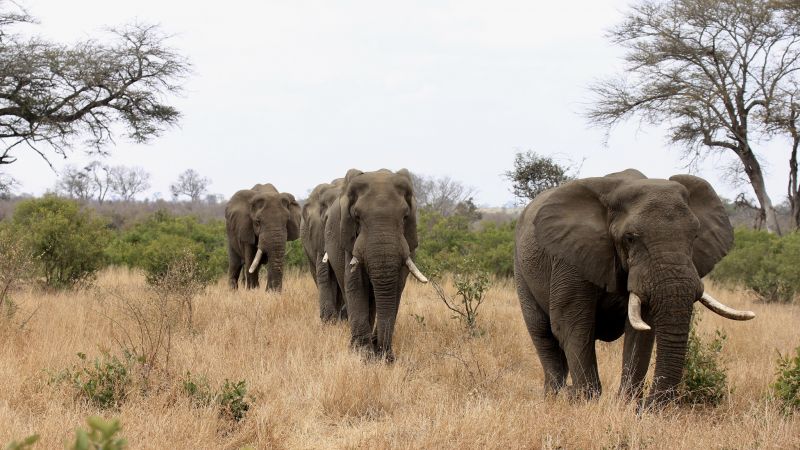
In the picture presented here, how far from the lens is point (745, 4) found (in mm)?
23969

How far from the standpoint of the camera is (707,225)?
18.7ft

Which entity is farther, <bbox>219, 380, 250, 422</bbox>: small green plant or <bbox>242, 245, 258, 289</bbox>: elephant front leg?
<bbox>242, 245, 258, 289</bbox>: elephant front leg

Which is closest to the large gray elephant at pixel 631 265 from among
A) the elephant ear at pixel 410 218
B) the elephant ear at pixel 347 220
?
the elephant ear at pixel 410 218

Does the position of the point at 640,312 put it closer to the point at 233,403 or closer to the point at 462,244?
the point at 233,403

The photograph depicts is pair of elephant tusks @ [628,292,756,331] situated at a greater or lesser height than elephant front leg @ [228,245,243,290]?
greater

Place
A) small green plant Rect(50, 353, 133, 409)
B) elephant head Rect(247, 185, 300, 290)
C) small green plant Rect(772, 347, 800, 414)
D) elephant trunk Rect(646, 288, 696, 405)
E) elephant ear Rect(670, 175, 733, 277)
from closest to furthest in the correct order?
elephant trunk Rect(646, 288, 696, 405) → elephant ear Rect(670, 175, 733, 277) → small green plant Rect(50, 353, 133, 409) → small green plant Rect(772, 347, 800, 414) → elephant head Rect(247, 185, 300, 290)

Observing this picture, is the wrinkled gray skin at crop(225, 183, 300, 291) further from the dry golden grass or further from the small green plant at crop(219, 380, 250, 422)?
the small green plant at crop(219, 380, 250, 422)

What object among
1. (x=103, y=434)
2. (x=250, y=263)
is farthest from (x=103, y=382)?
(x=250, y=263)

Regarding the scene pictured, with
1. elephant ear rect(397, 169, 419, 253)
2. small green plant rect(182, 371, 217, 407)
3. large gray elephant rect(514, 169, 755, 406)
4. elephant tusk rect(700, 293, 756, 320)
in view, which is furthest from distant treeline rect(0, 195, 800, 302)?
elephant tusk rect(700, 293, 756, 320)

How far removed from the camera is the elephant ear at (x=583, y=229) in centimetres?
553

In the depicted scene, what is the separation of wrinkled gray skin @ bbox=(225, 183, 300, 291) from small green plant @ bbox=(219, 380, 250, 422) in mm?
7823

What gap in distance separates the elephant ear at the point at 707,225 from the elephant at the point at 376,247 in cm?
267

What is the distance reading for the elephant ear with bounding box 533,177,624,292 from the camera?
218 inches

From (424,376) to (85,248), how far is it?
359 inches
